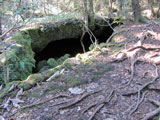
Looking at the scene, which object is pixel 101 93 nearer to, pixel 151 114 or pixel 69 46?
pixel 151 114

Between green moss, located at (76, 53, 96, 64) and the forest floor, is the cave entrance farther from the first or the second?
the forest floor

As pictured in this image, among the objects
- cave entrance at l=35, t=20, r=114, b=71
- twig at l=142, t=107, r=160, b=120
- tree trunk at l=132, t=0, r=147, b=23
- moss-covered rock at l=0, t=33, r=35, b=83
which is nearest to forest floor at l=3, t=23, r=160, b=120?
twig at l=142, t=107, r=160, b=120

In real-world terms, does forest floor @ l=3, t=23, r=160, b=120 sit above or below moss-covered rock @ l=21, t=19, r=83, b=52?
below

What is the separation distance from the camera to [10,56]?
18.1ft

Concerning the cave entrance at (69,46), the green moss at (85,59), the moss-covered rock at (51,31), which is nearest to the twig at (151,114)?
the green moss at (85,59)

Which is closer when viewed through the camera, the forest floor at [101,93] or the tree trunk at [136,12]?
the forest floor at [101,93]

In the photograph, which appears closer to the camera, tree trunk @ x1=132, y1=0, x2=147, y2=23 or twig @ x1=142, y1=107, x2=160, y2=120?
twig @ x1=142, y1=107, x2=160, y2=120

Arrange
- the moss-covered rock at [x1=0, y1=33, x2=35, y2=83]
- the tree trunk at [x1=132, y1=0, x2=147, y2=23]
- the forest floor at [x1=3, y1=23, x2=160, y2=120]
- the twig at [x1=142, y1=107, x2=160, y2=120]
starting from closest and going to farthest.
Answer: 1. the twig at [x1=142, y1=107, x2=160, y2=120]
2. the forest floor at [x1=3, y1=23, x2=160, y2=120]
3. the moss-covered rock at [x1=0, y1=33, x2=35, y2=83]
4. the tree trunk at [x1=132, y1=0, x2=147, y2=23]

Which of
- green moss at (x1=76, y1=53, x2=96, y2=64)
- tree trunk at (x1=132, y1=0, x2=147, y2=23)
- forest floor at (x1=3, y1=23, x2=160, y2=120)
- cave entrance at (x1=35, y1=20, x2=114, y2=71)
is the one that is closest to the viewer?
forest floor at (x1=3, y1=23, x2=160, y2=120)

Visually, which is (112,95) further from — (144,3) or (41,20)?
(144,3)

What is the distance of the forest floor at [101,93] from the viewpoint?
3.09m

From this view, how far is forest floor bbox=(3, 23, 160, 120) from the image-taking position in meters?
3.09

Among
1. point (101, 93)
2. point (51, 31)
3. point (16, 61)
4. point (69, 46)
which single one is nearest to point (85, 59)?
point (101, 93)

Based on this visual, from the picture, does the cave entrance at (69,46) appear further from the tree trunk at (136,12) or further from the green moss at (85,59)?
the green moss at (85,59)
